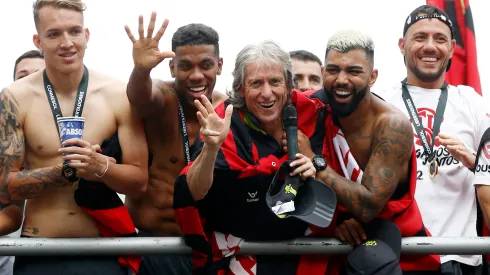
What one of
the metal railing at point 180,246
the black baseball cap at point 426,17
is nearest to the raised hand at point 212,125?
the metal railing at point 180,246

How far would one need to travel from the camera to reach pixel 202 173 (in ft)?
12.3

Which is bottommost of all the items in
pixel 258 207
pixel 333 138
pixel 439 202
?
pixel 439 202

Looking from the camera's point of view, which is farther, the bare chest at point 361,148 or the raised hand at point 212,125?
the bare chest at point 361,148

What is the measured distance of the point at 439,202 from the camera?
473 cm

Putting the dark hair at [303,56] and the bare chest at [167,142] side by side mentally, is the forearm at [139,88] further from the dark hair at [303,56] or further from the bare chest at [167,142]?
the dark hair at [303,56]

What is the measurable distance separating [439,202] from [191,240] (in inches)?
65.6

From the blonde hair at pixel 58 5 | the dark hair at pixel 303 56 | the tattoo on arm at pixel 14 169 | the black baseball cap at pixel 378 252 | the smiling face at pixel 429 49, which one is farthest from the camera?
the dark hair at pixel 303 56

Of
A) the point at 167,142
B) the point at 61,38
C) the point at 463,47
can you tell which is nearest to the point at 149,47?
the point at 61,38

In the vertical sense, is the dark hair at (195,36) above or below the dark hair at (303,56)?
above

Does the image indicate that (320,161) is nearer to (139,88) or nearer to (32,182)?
(139,88)

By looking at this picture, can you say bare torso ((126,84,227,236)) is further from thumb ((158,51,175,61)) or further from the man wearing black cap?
the man wearing black cap

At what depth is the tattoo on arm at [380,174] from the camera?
12.8 feet

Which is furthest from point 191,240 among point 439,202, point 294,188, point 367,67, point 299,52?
point 299,52

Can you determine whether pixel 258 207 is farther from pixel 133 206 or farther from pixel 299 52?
pixel 299 52
